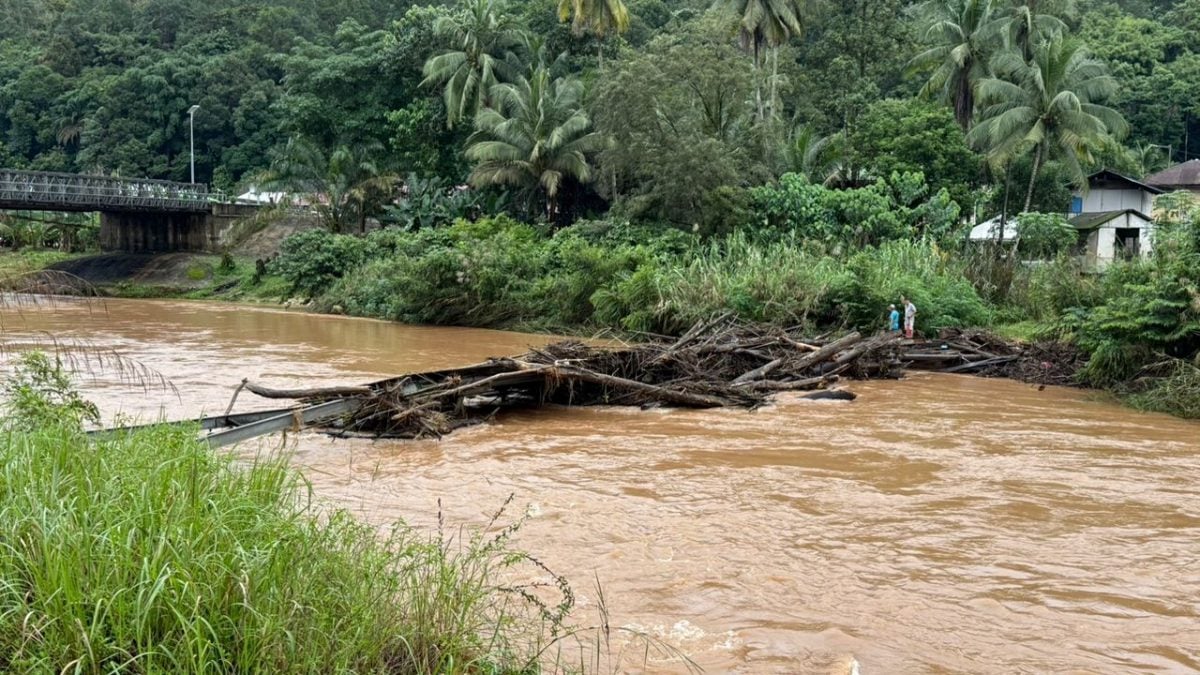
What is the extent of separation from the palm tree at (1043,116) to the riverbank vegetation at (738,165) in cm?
10

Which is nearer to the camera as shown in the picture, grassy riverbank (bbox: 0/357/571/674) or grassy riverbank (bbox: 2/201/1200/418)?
grassy riverbank (bbox: 0/357/571/674)

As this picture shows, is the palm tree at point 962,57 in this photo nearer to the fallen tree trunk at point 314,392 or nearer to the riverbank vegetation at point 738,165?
the riverbank vegetation at point 738,165

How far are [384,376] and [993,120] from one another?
23690 millimetres

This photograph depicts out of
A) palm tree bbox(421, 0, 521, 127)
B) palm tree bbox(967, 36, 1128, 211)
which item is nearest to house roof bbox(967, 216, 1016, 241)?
palm tree bbox(967, 36, 1128, 211)

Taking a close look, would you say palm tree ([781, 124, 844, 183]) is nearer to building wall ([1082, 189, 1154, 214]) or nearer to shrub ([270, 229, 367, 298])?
building wall ([1082, 189, 1154, 214])

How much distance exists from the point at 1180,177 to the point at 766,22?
20121 mm

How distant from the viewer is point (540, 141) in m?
33.7

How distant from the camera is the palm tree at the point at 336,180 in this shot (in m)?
40.7

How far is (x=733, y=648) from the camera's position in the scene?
5.27m

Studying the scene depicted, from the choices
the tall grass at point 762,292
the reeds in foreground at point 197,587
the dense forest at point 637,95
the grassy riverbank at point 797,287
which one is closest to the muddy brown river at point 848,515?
the grassy riverbank at point 797,287

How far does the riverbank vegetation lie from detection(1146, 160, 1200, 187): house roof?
1.44m

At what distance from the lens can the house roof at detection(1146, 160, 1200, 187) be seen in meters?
40.7

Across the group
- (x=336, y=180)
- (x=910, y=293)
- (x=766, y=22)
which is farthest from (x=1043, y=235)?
(x=336, y=180)

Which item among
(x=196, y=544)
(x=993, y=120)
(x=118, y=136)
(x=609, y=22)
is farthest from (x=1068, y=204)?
(x=118, y=136)
